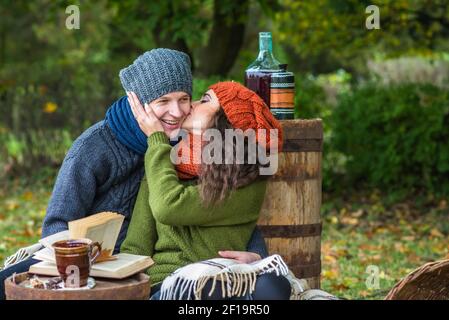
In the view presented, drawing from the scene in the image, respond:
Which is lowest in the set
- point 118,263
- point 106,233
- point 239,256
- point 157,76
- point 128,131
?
point 239,256

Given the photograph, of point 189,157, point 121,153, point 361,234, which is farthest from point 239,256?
point 361,234

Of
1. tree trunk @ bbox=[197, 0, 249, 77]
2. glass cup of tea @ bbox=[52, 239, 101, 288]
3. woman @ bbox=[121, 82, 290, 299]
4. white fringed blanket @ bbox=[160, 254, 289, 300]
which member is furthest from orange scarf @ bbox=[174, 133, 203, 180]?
tree trunk @ bbox=[197, 0, 249, 77]

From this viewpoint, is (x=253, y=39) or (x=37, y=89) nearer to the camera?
(x=37, y=89)

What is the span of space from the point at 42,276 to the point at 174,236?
693 millimetres

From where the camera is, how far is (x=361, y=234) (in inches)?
339

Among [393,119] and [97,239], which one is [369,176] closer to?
[393,119]

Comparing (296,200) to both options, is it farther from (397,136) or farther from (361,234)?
(397,136)

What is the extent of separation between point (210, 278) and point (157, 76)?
0.99 meters

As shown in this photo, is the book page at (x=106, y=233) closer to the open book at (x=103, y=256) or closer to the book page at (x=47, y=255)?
the open book at (x=103, y=256)

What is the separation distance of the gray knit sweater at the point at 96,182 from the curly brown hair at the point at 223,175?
0.37 meters

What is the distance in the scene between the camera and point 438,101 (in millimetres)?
9391
